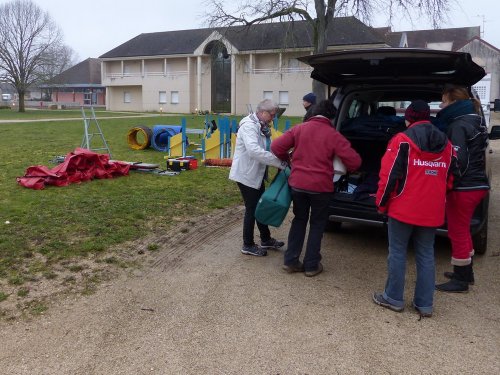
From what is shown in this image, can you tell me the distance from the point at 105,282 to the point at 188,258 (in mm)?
1021

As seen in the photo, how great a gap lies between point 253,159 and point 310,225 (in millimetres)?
896

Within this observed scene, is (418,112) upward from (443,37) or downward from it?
downward

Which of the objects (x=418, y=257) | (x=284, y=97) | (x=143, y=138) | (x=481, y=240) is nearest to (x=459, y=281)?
(x=418, y=257)

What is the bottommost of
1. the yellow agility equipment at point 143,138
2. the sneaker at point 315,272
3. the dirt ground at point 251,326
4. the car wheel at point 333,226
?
the dirt ground at point 251,326

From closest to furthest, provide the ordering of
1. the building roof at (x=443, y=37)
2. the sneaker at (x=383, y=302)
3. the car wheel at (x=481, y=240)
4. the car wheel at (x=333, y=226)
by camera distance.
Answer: the sneaker at (x=383, y=302) → the car wheel at (x=481, y=240) → the car wheel at (x=333, y=226) → the building roof at (x=443, y=37)

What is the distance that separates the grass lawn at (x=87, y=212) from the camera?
16.9ft

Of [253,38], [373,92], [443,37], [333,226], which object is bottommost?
[333,226]

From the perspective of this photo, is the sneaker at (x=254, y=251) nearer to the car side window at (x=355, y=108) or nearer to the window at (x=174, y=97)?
the car side window at (x=355, y=108)

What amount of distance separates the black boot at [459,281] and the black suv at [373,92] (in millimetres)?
435

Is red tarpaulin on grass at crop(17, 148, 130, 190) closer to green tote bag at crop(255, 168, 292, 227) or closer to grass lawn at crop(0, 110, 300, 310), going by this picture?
grass lawn at crop(0, 110, 300, 310)

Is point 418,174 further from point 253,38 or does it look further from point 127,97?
point 127,97

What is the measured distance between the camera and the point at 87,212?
6879mm

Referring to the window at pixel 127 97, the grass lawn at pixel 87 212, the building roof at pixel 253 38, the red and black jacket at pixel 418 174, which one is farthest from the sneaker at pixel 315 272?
the window at pixel 127 97

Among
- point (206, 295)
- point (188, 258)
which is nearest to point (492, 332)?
point (206, 295)
